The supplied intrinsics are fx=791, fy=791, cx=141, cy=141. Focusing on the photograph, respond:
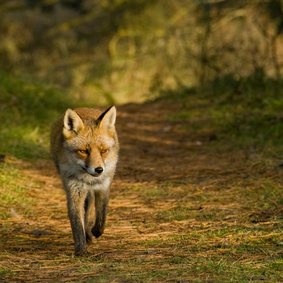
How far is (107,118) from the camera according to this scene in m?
6.61

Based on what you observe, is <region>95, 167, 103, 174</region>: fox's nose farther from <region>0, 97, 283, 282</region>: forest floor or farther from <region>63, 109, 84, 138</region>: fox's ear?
<region>0, 97, 283, 282</region>: forest floor

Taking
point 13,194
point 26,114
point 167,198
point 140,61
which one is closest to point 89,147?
point 167,198

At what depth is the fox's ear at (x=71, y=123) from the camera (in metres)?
6.46

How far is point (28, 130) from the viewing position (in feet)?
36.4

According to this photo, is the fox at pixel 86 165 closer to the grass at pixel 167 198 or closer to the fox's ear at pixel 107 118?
the fox's ear at pixel 107 118

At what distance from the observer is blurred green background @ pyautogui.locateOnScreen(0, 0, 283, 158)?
38.7 ft

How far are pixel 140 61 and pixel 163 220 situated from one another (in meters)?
11.5

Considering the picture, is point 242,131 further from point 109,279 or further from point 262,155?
point 109,279

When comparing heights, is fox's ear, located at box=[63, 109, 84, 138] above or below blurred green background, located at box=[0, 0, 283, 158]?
above

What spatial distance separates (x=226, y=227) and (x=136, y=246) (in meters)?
0.84

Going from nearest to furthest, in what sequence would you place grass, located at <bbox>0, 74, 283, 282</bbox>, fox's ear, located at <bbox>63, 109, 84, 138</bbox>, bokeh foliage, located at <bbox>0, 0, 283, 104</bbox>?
grass, located at <bbox>0, 74, 283, 282</bbox>
fox's ear, located at <bbox>63, 109, 84, 138</bbox>
bokeh foliage, located at <bbox>0, 0, 283, 104</bbox>

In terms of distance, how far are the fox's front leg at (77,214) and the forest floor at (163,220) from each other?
133 millimetres

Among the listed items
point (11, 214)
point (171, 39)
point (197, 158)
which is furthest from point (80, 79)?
point (11, 214)

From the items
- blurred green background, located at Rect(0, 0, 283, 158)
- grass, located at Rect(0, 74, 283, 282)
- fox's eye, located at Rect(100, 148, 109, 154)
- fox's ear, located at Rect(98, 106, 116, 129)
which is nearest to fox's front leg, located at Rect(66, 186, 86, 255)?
grass, located at Rect(0, 74, 283, 282)
